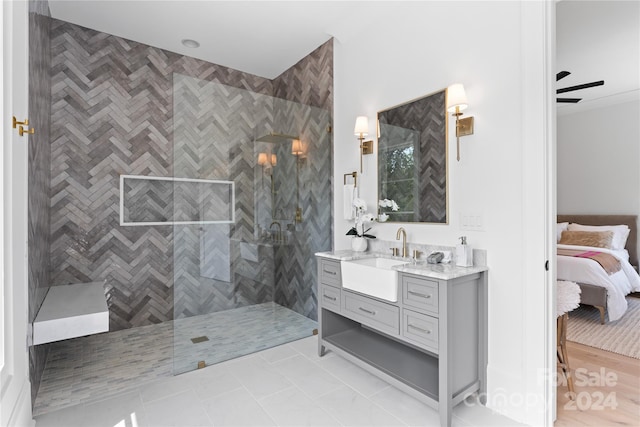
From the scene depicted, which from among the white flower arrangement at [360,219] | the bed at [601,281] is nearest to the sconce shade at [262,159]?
the white flower arrangement at [360,219]

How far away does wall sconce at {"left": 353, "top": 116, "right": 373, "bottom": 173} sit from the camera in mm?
2900

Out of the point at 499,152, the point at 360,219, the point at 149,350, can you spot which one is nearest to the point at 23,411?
the point at 149,350

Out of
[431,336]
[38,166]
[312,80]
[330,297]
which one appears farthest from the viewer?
[312,80]

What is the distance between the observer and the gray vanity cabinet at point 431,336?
187 cm

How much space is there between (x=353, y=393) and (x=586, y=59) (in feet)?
14.5

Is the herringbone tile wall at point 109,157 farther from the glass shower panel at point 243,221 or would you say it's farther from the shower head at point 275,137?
the shower head at point 275,137

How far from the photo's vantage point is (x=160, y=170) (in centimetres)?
355

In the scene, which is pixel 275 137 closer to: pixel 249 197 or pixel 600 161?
pixel 249 197

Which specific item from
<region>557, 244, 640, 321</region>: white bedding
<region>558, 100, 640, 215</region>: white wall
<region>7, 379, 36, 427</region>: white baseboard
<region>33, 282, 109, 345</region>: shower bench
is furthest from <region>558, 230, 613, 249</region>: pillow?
<region>7, 379, 36, 427</region>: white baseboard

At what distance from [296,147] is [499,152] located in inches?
72.9

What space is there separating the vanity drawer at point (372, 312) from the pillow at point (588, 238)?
411 cm

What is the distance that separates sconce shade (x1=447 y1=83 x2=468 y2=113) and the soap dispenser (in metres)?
0.88

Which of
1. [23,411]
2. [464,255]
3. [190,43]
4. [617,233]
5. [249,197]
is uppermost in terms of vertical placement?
[190,43]

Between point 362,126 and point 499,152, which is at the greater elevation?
point 362,126
